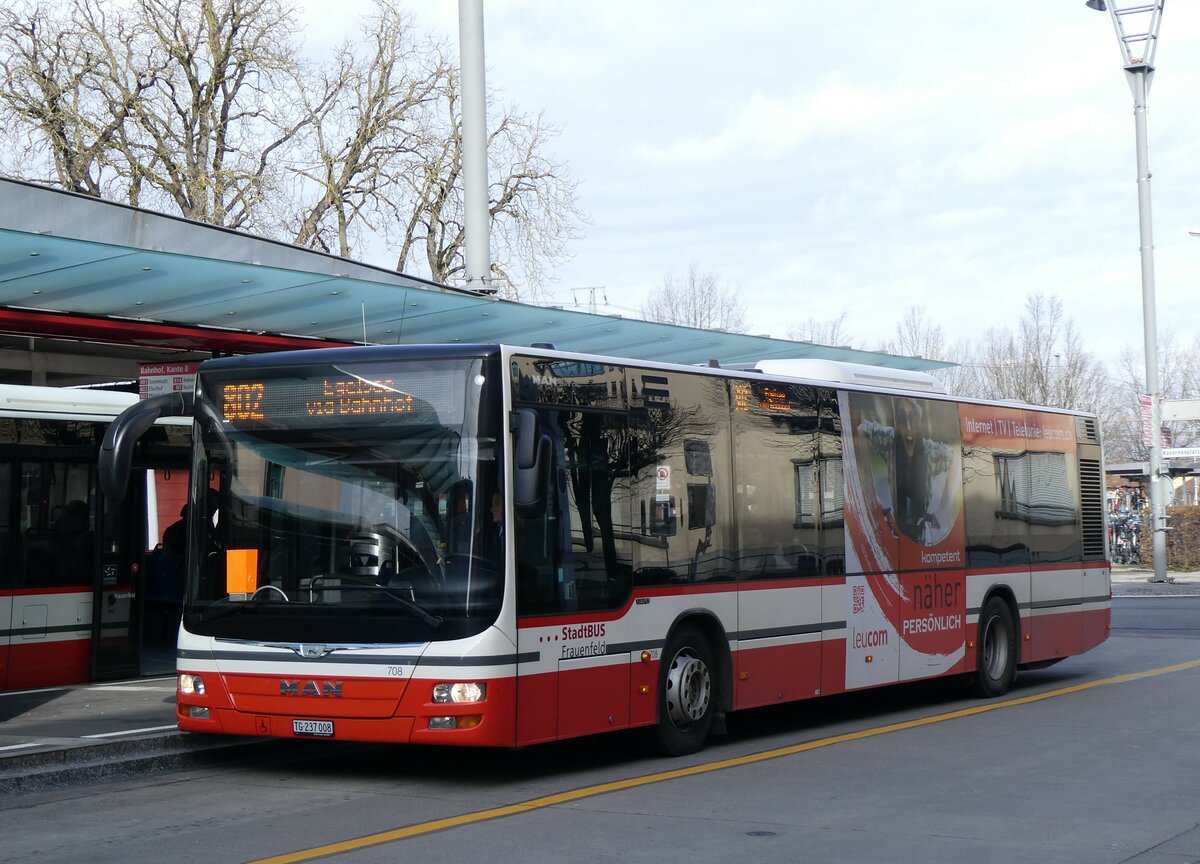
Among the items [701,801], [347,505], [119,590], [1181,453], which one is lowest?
[701,801]

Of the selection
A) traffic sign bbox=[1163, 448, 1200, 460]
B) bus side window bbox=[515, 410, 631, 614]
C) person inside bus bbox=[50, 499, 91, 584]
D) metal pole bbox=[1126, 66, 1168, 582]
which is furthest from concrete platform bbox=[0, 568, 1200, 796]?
traffic sign bbox=[1163, 448, 1200, 460]

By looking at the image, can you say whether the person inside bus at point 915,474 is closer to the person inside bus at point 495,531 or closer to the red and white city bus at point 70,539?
the person inside bus at point 495,531

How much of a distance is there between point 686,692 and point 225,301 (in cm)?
756

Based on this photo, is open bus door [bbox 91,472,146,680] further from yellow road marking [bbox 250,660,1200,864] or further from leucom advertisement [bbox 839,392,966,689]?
leucom advertisement [bbox 839,392,966,689]

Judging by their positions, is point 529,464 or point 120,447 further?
point 120,447

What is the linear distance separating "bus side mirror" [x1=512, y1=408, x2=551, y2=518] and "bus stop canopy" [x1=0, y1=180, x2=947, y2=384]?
3.77 meters

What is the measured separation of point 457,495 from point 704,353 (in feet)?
42.3

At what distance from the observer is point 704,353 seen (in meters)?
22.0

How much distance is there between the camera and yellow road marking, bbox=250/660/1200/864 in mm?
7641

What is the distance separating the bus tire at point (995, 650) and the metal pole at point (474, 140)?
7003 mm

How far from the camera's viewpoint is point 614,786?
9719 millimetres

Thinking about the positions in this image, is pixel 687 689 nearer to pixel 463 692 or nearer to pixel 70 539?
pixel 463 692

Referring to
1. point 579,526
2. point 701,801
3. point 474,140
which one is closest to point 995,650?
point 579,526

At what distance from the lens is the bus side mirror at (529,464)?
937 cm
